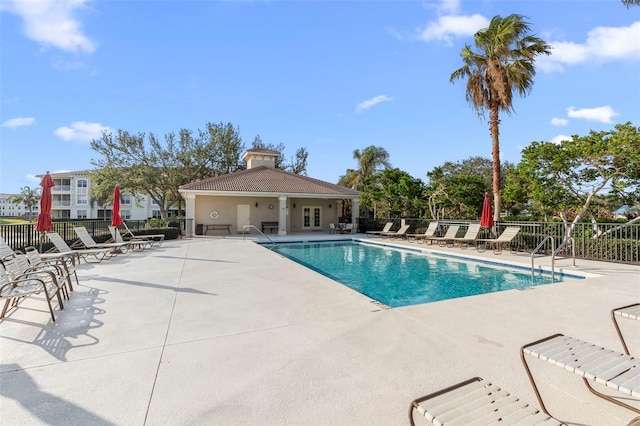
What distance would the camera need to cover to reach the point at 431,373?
2.88m

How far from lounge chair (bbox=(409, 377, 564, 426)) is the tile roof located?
61.3 feet

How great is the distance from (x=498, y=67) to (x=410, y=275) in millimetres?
11031

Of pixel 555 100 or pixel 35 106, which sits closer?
pixel 555 100

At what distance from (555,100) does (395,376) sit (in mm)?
15285

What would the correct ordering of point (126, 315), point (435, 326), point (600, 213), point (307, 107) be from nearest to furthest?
point (435, 326) < point (126, 315) < point (600, 213) < point (307, 107)

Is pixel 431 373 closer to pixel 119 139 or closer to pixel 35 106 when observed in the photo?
pixel 35 106

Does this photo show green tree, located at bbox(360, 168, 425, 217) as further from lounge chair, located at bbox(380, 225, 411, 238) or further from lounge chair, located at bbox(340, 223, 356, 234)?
lounge chair, located at bbox(380, 225, 411, 238)

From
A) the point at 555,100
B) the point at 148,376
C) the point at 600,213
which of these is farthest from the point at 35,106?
the point at 600,213

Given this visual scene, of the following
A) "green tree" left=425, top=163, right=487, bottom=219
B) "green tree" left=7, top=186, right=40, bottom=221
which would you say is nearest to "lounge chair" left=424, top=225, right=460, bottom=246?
"green tree" left=425, top=163, right=487, bottom=219

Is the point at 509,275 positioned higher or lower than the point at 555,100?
lower

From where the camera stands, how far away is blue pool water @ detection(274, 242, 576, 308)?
740 centimetres

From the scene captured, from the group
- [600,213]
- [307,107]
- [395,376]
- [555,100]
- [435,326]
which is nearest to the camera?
[395,376]

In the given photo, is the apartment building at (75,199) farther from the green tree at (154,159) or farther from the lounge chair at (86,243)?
the lounge chair at (86,243)

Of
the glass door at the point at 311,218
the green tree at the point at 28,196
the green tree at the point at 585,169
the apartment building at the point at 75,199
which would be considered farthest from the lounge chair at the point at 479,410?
the green tree at the point at 28,196
